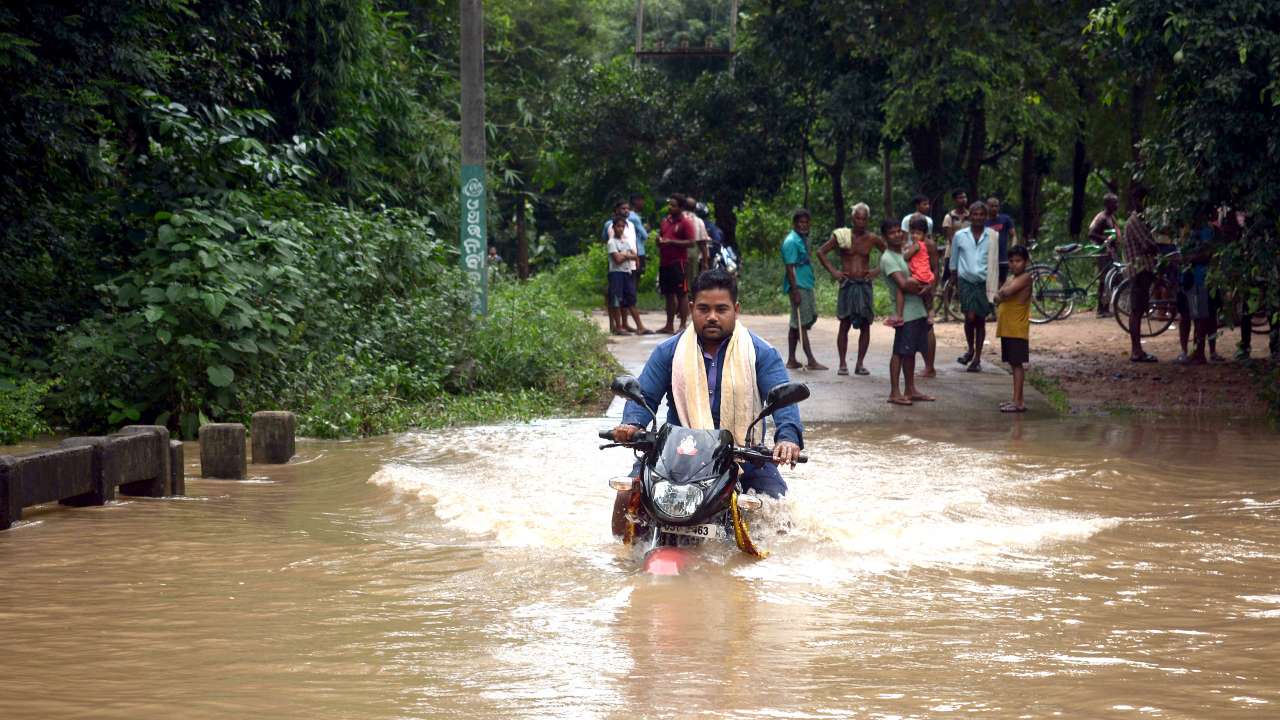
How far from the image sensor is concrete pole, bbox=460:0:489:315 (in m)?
13.9

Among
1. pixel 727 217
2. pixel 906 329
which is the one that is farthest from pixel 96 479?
pixel 727 217

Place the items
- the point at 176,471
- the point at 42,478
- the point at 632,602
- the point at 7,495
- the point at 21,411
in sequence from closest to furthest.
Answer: the point at 632,602 < the point at 7,495 < the point at 42,478 < the point at 176,471 < the point at 21,411

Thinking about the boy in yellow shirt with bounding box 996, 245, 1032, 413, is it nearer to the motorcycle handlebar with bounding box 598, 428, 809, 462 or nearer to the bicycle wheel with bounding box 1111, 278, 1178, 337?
the bicycle wheel with bounding box 1111, 278, 1178, 337

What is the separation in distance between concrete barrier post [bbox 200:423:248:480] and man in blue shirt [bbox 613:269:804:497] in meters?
3.62

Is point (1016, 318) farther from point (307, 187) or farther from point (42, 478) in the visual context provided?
point (42, 478)

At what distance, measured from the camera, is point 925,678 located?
15.8 feet

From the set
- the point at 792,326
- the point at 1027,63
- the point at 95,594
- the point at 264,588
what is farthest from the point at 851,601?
the point at 1027,63

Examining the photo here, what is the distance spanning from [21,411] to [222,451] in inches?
91.4

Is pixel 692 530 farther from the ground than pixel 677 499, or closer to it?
closer to it

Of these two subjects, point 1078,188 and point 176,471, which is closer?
point 176,471

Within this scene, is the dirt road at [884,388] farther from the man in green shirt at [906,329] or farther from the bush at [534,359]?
the bush at [534,359]

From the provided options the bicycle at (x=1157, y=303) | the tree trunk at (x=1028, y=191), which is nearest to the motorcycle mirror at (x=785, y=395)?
the bicycle at (x=1157, y=303)

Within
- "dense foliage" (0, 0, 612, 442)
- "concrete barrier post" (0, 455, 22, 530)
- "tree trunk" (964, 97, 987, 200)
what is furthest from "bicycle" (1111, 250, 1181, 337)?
"concrete barrier post" (0, 455, 22, 530)

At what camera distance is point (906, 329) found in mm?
13266
